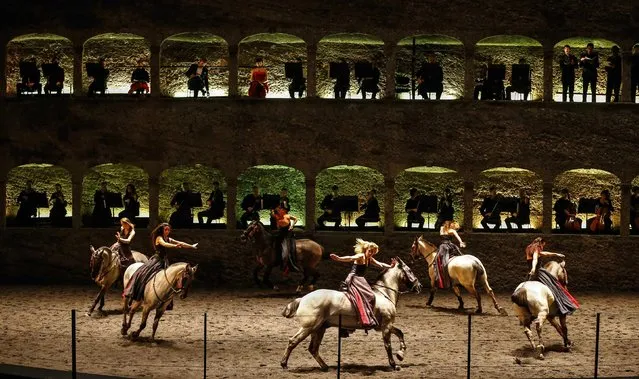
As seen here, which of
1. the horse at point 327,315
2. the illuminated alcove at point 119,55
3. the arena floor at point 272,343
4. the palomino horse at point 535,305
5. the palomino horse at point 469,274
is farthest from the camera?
the illuminated alcove at point 119,55

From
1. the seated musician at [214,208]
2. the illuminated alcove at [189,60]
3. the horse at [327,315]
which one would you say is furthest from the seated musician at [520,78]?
the horse at [327,315]

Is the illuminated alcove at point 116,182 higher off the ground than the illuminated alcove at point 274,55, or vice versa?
the illuminated alcove at point 274,55

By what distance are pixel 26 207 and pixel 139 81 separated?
4.49 metres

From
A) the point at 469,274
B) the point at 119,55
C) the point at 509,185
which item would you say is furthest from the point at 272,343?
the point at 119,55

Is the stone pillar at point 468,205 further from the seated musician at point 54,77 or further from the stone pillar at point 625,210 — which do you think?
the seated musician at point 54,77

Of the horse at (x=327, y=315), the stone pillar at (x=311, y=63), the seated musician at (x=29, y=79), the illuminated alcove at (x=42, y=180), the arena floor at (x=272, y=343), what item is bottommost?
the arena floor at (x=272, y=343)

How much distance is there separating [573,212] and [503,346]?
9.21m

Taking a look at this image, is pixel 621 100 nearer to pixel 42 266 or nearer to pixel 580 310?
pixel 580 310

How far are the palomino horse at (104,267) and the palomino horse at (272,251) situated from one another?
350 cm

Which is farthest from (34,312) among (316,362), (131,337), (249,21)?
(249,21)

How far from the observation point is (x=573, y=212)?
99.1 feet

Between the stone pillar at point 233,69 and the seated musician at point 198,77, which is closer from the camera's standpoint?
the stone pillar at point 233,69

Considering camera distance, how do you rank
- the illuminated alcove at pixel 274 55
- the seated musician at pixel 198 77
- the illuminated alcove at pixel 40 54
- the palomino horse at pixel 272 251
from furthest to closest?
the illuminated alcove at pixel 274 55 < the illuminated alcove at pixel 40 54 < the seated musician at pixel 198 77 < the palomino horse at pixel 272 251

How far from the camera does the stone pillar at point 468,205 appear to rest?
1187 inches
